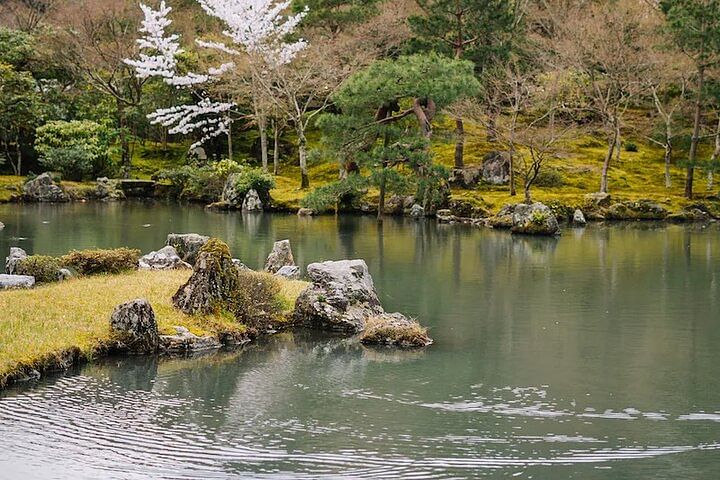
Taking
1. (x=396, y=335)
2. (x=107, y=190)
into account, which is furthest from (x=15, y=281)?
(x=107, y=190)

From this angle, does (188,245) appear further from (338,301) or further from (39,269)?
(338,301)

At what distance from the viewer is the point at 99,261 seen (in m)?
20.2

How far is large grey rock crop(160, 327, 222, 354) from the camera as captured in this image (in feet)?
49.7

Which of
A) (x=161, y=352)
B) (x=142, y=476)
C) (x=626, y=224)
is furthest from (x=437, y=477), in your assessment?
(x=626, y=224)

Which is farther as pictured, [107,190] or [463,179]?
[107,190]

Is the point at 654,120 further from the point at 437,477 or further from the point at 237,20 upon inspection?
the point at 437,477

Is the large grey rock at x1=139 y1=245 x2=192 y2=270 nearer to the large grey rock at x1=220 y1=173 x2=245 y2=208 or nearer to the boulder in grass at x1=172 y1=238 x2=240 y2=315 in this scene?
the boulder in grass at x1=172 y1=238 x2=240 y2=315

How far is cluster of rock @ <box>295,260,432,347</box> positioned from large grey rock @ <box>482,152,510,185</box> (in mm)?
30109

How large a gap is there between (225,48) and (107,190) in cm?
1100

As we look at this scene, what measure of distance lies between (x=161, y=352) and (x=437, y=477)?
22.4 ft

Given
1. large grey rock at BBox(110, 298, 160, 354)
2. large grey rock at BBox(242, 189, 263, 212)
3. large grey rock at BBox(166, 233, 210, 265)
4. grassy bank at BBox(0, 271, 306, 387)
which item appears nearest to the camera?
grassy bank at BBox(0, 271, 306, 387)

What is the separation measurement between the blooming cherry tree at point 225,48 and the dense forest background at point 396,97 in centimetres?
54

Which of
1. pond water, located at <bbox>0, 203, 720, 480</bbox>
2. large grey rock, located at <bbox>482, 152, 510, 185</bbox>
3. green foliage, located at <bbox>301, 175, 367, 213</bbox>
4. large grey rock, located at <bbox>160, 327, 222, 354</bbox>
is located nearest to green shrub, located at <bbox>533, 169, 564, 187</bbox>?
large grey rock, located at <bbox>482, 152, 510, 185</bbox>

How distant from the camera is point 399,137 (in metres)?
38.0
